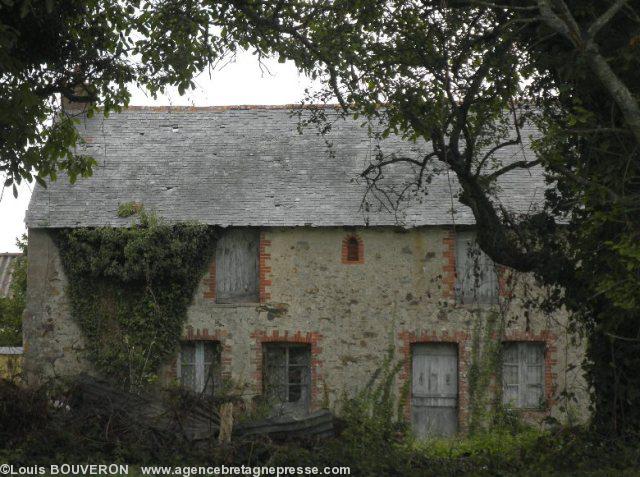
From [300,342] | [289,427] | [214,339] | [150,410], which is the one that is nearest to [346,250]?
[300,342]

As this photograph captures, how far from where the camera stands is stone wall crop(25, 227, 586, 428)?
800 inches

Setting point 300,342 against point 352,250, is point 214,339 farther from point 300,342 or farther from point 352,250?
point 352,250

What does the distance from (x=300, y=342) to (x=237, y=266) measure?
82.1 inches

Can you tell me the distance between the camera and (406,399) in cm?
2022

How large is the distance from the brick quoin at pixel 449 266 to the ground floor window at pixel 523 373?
1619 mm

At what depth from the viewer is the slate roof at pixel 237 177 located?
20.7 m

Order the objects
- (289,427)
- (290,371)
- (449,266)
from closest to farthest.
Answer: (289,427) → (449,266) → (290,371)

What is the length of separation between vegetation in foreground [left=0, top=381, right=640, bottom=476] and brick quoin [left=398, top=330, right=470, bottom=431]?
7.69m

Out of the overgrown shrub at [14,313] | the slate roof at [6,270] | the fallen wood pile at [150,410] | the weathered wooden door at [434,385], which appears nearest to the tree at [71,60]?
the fallen wood pile at [150,410]

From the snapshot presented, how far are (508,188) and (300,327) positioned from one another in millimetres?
5302

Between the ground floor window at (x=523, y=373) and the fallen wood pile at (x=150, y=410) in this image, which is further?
the ground floor window at (x=523, y=373)

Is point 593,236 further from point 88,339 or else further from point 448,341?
point 88,339

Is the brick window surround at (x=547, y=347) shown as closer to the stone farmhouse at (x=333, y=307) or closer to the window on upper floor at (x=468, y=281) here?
the stone farmhouse at (x=333, y=307)

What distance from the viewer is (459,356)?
20344 millimetres
